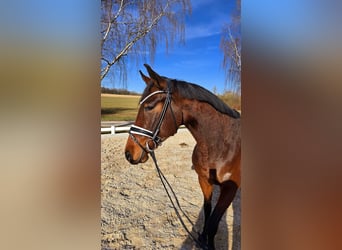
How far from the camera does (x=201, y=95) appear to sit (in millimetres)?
896

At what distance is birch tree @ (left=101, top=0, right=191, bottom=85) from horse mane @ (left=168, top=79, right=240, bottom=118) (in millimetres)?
150

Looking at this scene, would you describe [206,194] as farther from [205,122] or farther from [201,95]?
[201,95]

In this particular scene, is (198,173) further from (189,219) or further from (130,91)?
(130,91)

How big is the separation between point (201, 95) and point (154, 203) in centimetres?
47

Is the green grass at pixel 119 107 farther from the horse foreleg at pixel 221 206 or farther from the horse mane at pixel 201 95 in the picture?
the horse foreleg at pixel 221 206

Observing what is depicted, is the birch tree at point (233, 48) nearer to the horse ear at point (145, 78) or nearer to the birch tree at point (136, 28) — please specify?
the birch tree at point (136, 28)

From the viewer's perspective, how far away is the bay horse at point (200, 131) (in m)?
0.87

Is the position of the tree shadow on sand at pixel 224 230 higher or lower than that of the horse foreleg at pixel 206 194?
lower

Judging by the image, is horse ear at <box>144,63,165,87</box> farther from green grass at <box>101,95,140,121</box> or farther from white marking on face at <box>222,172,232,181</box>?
white marking on face at <box>222,172,232,181</box>

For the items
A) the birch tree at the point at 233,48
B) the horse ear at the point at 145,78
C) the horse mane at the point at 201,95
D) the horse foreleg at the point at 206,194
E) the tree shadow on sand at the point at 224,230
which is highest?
the birch tree at the point at 233,48

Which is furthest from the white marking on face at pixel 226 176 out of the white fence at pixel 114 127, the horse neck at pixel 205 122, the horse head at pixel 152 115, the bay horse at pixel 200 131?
the white fence at pixel 114 127

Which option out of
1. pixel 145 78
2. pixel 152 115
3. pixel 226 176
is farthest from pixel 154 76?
pixel 226 176
